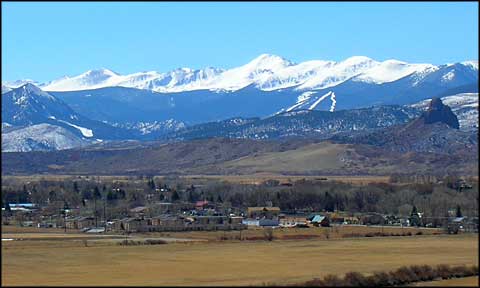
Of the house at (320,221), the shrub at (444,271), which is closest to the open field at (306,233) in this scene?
the house at (320,221)

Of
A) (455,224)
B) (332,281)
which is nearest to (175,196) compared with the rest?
(455,224)

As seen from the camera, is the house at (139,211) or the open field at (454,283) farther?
the house at (139,211)

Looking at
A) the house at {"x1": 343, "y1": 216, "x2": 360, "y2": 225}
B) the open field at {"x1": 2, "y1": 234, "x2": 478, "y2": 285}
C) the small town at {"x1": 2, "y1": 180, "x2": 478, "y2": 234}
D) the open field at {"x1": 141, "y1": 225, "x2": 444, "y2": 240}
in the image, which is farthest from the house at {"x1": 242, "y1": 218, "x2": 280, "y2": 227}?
the open field at {"x1": 2, "y1": 234, "x2": 478, "y2": 285}

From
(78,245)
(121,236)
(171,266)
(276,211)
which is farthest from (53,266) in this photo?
(276,211)

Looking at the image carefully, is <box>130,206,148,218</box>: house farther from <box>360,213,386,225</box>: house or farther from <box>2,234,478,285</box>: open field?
<box>2,234,478,285</box>: open field

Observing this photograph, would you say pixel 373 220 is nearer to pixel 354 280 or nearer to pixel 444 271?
pixel 444 271

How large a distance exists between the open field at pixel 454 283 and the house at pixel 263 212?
70.6 metres

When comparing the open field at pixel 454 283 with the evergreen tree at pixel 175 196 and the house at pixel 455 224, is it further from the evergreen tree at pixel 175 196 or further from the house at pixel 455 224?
the evergreen tree at pixel 175 196

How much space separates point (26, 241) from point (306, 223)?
38547 millimetres

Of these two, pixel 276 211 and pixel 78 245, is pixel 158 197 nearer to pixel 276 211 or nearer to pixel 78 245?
pixel 276 211

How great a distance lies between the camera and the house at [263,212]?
136250mm

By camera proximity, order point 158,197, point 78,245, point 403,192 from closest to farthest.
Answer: point 78,245, point 403,192, point 158,197

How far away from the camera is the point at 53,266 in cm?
7106

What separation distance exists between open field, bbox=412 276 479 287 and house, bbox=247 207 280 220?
2778 inches
